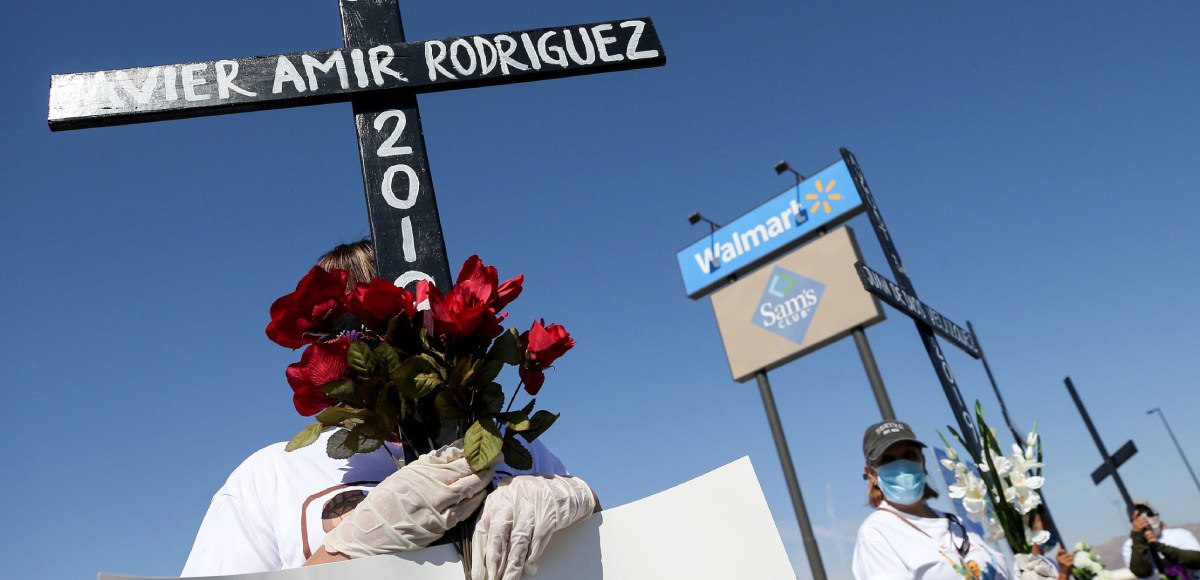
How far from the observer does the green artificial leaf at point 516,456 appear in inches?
56.1

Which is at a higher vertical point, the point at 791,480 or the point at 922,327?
the point at 922,327

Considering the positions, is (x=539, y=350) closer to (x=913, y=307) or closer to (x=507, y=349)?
(x=507, y=349)

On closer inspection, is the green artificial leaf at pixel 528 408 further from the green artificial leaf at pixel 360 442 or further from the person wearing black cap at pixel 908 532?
the person wearing black cap at pixel 908 532

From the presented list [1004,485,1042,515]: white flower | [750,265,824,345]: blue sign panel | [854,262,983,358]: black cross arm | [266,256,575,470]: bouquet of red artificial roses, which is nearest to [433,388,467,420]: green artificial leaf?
[266,256,575,470]: bouquet of red artificial roses

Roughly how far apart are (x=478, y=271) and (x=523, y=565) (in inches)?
20.7

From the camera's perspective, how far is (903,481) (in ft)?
14.1

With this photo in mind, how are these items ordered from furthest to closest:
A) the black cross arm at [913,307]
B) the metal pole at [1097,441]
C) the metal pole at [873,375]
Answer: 1. the metal pole at [1097,441]
2. the metal pole at [873,375]
3. the black cross arm at [913,307]

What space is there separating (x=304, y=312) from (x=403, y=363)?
26 cm

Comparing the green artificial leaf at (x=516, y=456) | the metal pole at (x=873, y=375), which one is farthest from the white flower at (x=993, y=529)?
the metal pole at (x=873, y=375)

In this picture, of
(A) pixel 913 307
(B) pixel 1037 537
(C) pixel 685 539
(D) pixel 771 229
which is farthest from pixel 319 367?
(D) pixel 771 229

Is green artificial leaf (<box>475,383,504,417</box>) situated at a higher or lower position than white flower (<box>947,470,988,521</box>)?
higher

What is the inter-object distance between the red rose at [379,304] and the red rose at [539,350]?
230mm

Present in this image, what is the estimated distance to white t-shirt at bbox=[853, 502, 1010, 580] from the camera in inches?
151

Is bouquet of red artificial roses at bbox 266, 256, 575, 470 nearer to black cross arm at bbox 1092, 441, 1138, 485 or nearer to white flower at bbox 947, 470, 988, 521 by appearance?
white flower at bbox 947, 470, 988, 521
